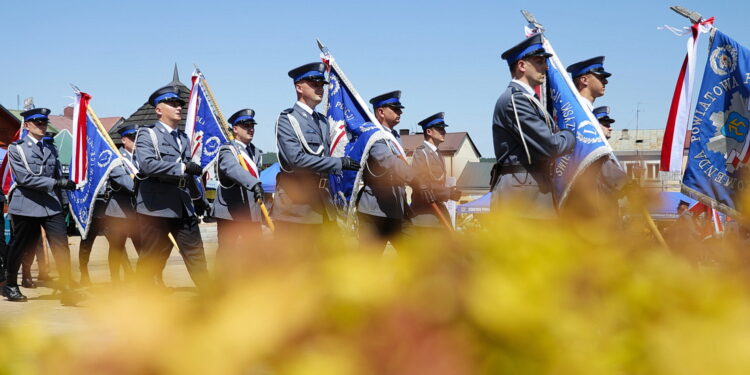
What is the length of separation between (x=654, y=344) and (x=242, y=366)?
1.26 feet

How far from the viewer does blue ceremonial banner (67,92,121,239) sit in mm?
8930

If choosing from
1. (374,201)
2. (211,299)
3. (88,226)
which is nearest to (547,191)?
(374,201)

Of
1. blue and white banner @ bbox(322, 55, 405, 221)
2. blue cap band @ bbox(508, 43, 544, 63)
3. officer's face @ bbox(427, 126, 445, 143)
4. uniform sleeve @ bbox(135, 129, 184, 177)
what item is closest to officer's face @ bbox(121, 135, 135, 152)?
uniform sleeve @ bbox(135, 129, 184, 177)

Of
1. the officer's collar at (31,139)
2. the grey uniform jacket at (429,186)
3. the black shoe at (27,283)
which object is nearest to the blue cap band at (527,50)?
the grey uniform jacket at (429,186)

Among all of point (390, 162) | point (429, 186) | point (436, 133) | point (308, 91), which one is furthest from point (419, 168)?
point (308, 91)

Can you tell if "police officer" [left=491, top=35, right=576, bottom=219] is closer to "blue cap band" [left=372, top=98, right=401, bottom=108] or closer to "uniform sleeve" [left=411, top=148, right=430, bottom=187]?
"uniform sleeve" [left=411, top=148, right=430, bottom=187]

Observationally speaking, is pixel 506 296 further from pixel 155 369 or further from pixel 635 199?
pixel 635 199

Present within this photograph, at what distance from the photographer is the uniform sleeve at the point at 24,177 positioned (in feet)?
25.9

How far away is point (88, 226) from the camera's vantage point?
9.03 m

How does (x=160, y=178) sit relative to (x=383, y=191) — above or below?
above

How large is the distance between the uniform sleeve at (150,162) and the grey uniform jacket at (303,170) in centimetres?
103

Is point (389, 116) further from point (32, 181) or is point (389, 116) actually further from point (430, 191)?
point (32, 181)

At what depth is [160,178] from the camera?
696cm

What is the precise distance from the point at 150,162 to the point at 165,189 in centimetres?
28
